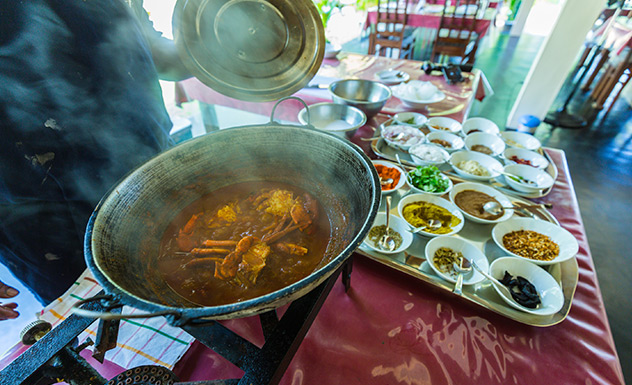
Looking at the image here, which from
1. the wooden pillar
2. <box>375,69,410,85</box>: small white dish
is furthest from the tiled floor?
<box>375,69,410,85</box>: small white dish

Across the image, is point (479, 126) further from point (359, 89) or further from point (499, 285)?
point (499, 285)

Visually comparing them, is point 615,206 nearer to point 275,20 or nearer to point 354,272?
point 354,272

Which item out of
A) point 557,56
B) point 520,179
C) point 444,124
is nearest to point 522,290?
point 520,179

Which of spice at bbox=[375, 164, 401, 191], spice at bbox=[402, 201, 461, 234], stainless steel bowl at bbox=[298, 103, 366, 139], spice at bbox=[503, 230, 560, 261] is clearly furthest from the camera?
stainless steel bowl at bbox=[298, 103, 366, 139]

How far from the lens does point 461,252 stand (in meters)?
1.63

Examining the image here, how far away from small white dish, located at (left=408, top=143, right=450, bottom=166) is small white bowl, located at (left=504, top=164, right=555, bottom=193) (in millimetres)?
510

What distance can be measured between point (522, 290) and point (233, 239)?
155 centimetres

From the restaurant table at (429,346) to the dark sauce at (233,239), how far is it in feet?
1.18

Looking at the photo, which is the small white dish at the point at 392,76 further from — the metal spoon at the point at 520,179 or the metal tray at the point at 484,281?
the metal tray at the point at 484,281

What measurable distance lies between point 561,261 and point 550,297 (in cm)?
27

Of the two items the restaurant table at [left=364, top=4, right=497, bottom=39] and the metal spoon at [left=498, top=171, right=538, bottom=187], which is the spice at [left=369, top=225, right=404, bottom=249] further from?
the restaurant table at [left=364, top=4, right=497, bottom=39]

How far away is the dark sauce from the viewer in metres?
1.16

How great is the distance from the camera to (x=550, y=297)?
1352mm

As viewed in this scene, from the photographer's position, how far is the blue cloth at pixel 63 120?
4.14 ft
